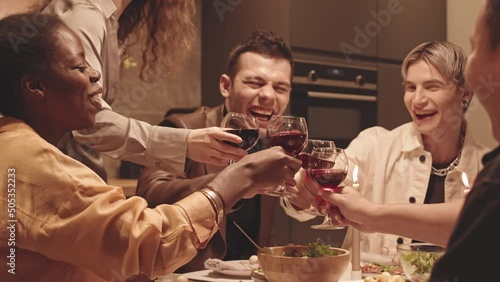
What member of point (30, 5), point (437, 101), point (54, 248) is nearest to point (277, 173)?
point (54, 248)

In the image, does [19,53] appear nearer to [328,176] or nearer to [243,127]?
[243,127]

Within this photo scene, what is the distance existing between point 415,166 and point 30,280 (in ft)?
5.51

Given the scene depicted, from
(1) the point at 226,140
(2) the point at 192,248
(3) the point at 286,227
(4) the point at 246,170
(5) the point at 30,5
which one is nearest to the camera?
(2) the point at 192,248

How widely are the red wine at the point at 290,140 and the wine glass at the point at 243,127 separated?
0.06m

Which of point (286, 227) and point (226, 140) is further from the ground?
point (226, 140)

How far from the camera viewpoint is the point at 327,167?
1663 millimetres

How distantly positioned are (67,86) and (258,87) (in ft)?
4.27

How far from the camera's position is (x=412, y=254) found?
57.8 inches

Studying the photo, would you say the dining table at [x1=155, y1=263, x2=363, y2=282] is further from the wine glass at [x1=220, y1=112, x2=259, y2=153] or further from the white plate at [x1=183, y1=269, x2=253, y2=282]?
the wine glass at [x1=220, y1=112, x2=259, y2=153]

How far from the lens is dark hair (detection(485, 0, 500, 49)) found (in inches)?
35.2

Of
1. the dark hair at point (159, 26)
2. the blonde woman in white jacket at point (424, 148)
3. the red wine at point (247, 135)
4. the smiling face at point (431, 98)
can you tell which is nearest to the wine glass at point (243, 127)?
the red wine at point (247, 135)

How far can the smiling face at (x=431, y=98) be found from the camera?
243 centimetres

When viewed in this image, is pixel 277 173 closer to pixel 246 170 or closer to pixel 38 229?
pixel 246 170

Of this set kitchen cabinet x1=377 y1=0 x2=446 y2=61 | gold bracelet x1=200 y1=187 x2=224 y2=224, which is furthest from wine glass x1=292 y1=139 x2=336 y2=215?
kitchen cabinet x1=377 y1=0 x2=446 y2=61
